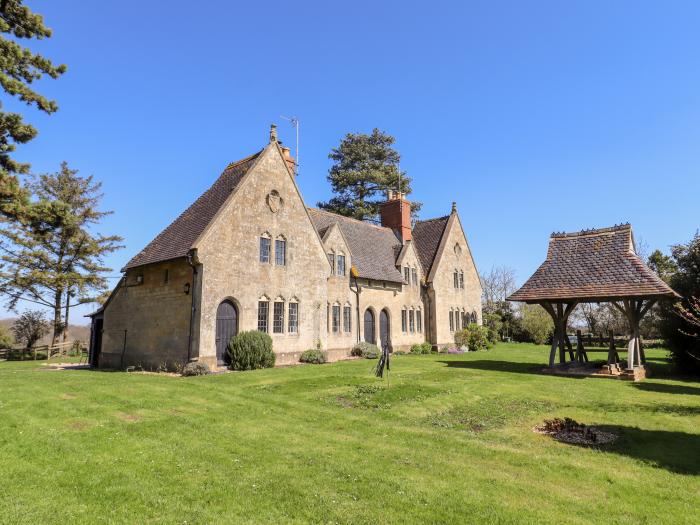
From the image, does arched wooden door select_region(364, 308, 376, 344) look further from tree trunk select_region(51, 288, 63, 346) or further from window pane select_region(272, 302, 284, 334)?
tree trunk select_region(51, 288, 63, 346)

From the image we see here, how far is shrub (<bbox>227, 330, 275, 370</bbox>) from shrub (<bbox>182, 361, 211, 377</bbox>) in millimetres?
1586

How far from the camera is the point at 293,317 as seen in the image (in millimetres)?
25656

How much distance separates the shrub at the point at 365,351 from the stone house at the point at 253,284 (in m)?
0.49

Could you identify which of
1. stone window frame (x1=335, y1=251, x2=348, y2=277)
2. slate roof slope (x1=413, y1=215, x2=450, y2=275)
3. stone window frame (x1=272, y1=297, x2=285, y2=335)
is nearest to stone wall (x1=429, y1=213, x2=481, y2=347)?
slate roof slope (x1=413, y1=215, x2=450, y2=275)

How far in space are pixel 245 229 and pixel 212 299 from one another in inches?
165

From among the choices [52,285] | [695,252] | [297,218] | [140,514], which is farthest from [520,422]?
[52,285]

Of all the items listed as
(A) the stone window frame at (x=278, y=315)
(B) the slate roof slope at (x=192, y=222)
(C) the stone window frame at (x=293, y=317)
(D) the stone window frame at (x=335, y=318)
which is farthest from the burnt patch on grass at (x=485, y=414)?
(D) the stone window frame at (x=335, y=318)

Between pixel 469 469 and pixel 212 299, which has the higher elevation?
pixel 212 299

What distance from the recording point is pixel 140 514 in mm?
5953

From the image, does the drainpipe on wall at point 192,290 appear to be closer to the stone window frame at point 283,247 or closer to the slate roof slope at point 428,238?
the stone window frame at point 283,247

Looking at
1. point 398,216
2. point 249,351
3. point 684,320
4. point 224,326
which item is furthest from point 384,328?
point 684,320

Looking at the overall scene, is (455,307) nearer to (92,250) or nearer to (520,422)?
(520,422)

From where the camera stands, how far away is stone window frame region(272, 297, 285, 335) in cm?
2456

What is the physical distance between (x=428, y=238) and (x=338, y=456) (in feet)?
110
